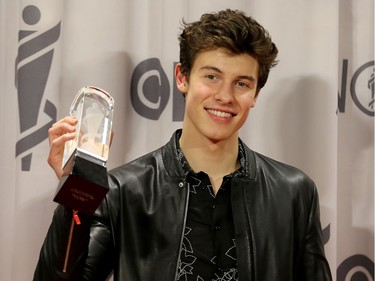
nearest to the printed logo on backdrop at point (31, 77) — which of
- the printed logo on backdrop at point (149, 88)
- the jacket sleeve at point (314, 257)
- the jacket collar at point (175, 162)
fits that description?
the printed logo on backdrop at point (149, 88)

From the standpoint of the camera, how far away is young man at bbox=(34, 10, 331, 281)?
4.11 feet

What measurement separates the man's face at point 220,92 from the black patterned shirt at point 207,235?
100 mm

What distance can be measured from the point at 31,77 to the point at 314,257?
0.75 meters

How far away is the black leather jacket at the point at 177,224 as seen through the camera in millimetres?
1249

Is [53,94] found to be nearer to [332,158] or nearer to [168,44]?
[168,44]

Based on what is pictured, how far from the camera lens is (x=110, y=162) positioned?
5.05 feet

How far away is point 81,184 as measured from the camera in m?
0.96

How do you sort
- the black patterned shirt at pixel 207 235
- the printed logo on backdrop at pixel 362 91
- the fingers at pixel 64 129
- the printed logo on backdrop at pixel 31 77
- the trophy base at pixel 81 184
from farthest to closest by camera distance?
the printed logo on backdrop at pixel 362 91
the printed logo on backdrop at pixel 31 77
the black patterned shirt at pixel 207 235
the fingers at pixel 64 129
the trophy base at pixel 81 184

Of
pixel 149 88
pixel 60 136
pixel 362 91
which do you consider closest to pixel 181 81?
pixel 149 88

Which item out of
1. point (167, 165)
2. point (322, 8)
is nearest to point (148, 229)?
point (167, 165)

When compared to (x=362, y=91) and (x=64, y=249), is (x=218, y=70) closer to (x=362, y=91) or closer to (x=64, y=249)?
(x=64, y=249)

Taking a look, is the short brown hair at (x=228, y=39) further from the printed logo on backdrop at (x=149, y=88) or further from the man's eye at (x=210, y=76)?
the printed logo on backdrop at (x=149, y=88)

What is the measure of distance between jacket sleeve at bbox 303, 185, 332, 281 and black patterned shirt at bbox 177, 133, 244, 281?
0.17m

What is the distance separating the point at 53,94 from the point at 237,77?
1.52 feet
